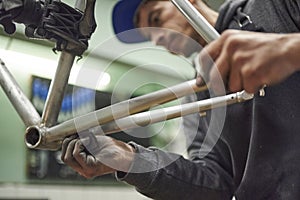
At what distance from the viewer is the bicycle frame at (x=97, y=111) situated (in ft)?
1.55

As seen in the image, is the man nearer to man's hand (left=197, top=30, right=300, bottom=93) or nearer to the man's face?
the man's face

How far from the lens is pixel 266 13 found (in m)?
0.71

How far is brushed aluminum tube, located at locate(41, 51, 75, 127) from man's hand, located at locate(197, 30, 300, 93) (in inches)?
7.5

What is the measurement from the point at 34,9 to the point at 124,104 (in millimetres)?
128

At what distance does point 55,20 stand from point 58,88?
0.24ft

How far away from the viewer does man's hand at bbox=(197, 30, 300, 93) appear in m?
0.38

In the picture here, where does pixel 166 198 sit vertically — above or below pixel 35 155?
above

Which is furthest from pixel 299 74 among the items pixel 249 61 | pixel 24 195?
pixel 24 195

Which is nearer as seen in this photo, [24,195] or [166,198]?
[166,198]

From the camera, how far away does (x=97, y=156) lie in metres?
0.60

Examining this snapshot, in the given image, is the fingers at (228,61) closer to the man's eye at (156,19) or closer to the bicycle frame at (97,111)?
the bicycle frame at (97,111)

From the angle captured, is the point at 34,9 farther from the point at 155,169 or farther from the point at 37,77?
the point at 37,77

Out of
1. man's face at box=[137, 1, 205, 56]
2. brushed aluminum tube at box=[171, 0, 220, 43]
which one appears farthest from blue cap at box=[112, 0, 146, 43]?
brushed aluminum tube at box=[171, 0, 220, 43]

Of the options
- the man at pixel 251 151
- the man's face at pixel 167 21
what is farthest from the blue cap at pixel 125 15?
the man at pixel 251 151
